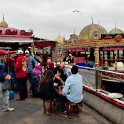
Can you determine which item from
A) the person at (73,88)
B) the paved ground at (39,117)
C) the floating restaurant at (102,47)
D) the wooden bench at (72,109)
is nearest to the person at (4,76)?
the paved ground at (39,117)

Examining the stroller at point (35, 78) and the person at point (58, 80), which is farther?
the stroller at point (35, 78)

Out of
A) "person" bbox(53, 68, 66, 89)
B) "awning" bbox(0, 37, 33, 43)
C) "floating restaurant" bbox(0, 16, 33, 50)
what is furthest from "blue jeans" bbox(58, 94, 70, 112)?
"awning" bbox(0, 37, 33, 43)

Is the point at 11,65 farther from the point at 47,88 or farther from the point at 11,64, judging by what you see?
the point at 47,88

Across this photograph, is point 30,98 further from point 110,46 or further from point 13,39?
point 110,46

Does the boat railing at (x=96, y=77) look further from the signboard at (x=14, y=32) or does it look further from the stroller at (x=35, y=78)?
the signboard at (x=14, y=32)

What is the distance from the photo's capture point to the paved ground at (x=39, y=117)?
26.5 feet

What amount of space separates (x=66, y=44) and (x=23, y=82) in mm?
40643

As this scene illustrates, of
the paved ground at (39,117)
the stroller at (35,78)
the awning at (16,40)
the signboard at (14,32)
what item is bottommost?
the paved ground at (39,117)

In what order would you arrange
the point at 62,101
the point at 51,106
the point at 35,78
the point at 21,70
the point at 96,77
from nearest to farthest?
the point at 62,101 < the point at 51,106 < the point at 96,77 < the point at 21,70 < the point at 35,78

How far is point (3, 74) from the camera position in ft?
28.8

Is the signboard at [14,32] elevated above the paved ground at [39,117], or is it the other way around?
the signboard at [14,32]

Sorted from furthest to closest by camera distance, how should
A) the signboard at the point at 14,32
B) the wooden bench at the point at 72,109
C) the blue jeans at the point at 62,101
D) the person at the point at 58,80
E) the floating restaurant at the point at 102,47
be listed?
the floating restaurant at the point at 102,47, the signboard at the point at 14,32, the person at the point at 58,80, the blue jeans at the point at 62,101, the wooden bench at the point at 72,109

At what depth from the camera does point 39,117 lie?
8.52 meters

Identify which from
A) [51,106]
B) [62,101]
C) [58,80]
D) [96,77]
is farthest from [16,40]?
[62,101]
